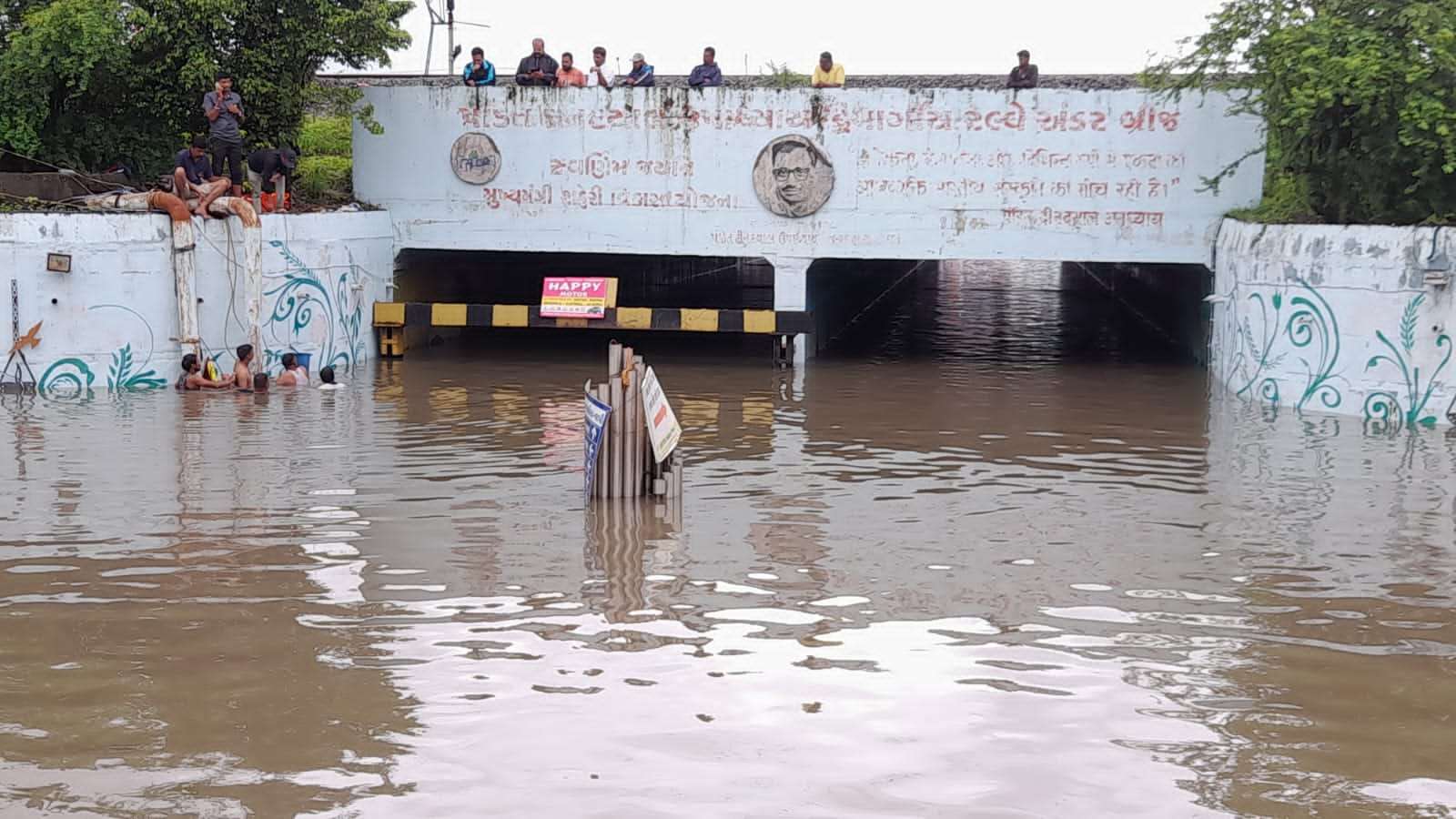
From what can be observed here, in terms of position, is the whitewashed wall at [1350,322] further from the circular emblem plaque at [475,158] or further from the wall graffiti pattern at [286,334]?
the wall graffiti pattern at [286,334]

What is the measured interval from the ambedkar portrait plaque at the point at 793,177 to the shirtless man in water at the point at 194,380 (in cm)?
832

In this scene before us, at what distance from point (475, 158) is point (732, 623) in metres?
15.8

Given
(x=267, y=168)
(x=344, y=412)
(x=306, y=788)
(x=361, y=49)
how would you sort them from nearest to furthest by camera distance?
(x=306, y=788) < (x=344, y=412) < (x=267, y=168) < (x=361, y=49)

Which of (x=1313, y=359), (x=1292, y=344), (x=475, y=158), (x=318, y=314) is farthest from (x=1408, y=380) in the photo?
(x=318, y=314)

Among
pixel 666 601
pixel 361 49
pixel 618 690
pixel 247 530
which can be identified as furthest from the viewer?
pixel 361 49

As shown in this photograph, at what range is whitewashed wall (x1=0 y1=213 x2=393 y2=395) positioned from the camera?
1928 cm

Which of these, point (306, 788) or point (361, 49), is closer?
point (306, 788)

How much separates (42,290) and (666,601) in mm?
13085

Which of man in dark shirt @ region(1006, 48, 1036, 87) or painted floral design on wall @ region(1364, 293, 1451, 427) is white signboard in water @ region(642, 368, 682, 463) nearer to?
painted floral design on wall @ region(1364, 293, 1451, 427)

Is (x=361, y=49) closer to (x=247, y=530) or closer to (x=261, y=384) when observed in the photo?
(x=261, y=384)

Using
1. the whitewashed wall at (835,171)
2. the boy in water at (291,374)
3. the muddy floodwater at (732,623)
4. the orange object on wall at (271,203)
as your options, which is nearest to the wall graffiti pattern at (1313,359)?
the muddy floodwater at (732,623)

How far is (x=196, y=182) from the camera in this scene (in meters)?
20.4

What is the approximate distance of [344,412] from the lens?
17875mm

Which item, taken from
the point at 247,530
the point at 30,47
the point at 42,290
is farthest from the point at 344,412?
the point at 30,47
